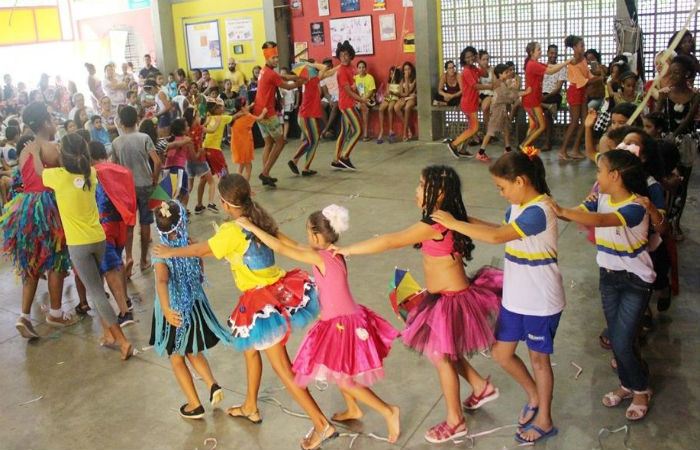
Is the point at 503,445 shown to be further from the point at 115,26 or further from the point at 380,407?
the point at 115,26

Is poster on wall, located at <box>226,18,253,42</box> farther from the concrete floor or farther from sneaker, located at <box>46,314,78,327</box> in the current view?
sneaker, located at <box>46,314,78,327</box>

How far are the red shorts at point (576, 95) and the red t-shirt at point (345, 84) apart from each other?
9.77 ft

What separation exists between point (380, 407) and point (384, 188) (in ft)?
17.8

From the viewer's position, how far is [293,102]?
42.3 feet

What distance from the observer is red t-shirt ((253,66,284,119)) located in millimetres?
8797

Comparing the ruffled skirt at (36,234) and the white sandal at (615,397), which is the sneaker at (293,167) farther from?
the white sandal at (615,397)

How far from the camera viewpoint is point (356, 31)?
12.5 m

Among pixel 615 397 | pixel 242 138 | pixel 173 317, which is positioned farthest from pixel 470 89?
pixel 173 317

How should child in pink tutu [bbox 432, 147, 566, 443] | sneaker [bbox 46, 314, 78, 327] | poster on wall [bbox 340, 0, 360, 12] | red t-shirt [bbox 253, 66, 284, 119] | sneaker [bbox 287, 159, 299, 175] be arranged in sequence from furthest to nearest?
poster on wall [bbox 340, 0, 360, 12] → sneaker [bbox 287, 159, 299, 175] → red t-shirt [bbox 253, 66, 284, 119] → sneaker [bbox 46, 314, 78, 327] → child in pink tutu [bbox 432, 147, 566, 443]

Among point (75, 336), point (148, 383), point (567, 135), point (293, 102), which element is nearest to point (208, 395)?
point (148, 383)

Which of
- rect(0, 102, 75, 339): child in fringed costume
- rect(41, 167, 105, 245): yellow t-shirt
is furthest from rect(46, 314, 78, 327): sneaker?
rect(41, 167, 105, 245): yellow t-shirt

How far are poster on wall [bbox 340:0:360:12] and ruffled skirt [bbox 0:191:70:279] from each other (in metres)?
8.55

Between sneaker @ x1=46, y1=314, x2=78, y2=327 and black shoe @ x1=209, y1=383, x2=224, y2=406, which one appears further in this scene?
sneaker @ x1=46, y1=314, x2=78, y2=327

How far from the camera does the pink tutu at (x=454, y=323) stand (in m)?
3.16
